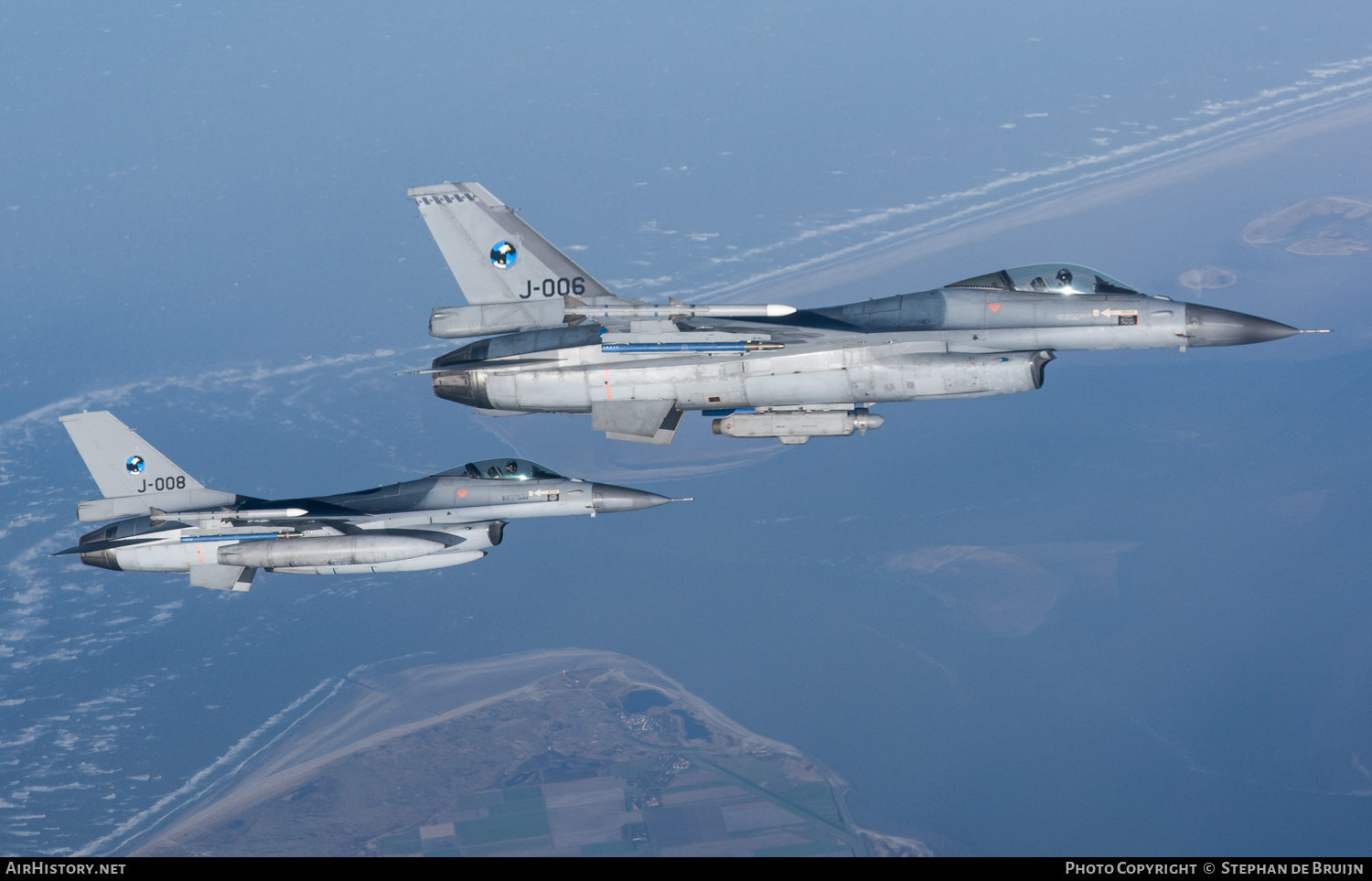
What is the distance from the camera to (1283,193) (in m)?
116

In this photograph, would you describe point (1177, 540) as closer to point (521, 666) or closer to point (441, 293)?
point (521, 666)

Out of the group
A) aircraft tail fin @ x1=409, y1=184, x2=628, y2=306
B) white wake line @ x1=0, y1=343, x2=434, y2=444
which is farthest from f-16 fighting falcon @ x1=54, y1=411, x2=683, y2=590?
white wake line @ x1=0, y1=343, x2=434, y2=444

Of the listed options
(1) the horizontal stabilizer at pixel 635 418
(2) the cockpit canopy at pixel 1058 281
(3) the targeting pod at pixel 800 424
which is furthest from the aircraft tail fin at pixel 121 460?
(2) the cockpit canopy at pixel 1058 281

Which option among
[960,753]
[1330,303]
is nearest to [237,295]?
[960,753]

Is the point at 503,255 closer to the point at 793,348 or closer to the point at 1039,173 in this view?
the point at 793,348

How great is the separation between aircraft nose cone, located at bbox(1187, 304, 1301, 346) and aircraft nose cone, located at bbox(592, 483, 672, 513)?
46.4 feet

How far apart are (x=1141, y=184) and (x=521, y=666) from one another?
64.9m

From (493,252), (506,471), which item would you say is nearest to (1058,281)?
(493,252)

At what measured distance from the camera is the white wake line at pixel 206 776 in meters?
83.7

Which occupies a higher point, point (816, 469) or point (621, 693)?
point (816, 469)

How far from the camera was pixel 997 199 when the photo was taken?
359 feet

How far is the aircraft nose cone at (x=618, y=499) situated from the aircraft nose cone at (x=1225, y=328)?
46.4 feet

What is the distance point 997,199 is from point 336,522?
8213 centimetres

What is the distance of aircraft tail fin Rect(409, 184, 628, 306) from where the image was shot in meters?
37.0
